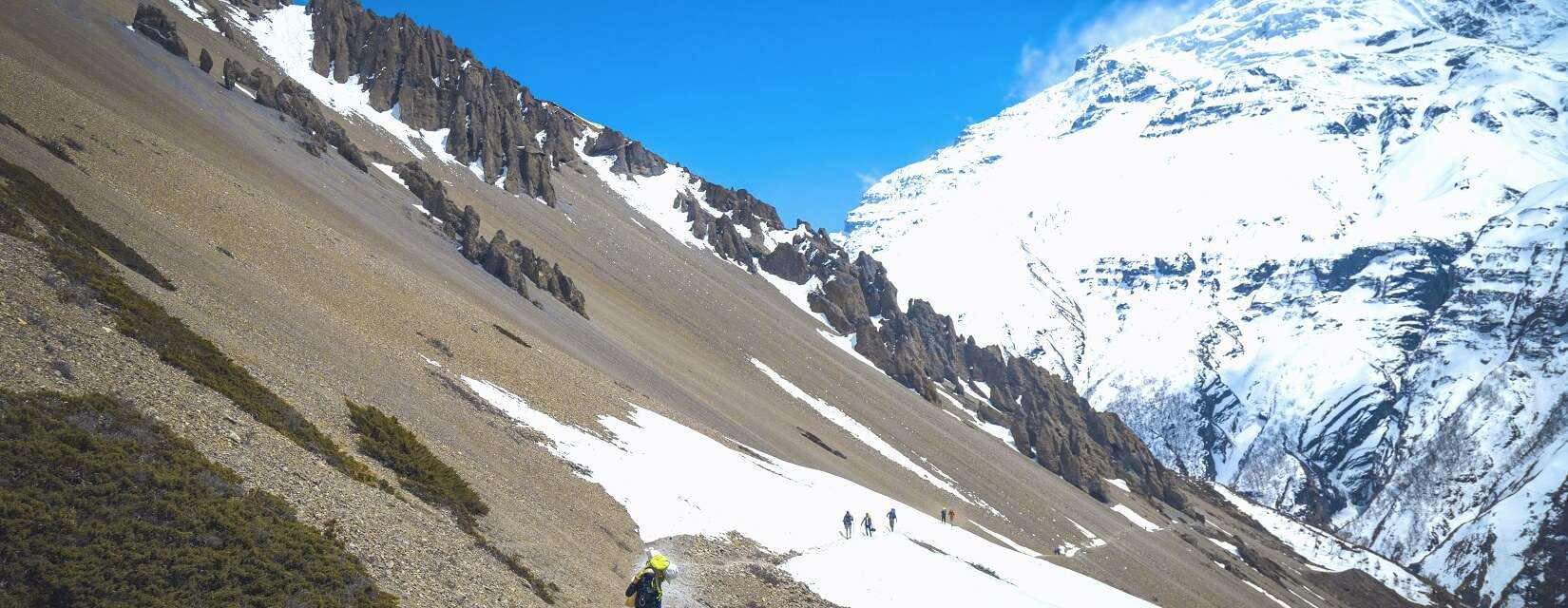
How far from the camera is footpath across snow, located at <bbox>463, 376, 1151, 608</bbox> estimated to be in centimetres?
3334

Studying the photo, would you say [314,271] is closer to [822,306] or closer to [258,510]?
[258,510]

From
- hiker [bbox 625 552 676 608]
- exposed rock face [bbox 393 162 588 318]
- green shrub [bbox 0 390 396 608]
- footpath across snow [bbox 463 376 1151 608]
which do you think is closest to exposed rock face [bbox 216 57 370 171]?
exposed rock face [bbox 393 162 588 318]

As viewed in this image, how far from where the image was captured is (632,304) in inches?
3681

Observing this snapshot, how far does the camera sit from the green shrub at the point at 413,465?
23.4m

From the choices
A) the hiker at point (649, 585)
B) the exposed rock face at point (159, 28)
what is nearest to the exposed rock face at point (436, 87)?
the exposed rock face at point (159, 28)

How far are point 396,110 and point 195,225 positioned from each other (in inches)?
3353

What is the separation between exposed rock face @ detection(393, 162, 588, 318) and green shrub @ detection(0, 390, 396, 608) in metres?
55.5

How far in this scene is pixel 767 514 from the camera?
38.6 m

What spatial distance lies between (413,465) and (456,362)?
51.5 feet

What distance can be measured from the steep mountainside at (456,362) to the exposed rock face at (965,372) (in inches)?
69.3

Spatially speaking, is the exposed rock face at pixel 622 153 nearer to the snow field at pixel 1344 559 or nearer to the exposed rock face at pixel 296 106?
the exposed rock face at pixel 296 106

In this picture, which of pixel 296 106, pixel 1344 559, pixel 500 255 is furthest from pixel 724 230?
pixel 1344 559

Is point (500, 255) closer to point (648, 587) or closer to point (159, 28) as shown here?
point (159, 28)

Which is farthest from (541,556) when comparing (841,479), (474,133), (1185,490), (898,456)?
(1185,490)
